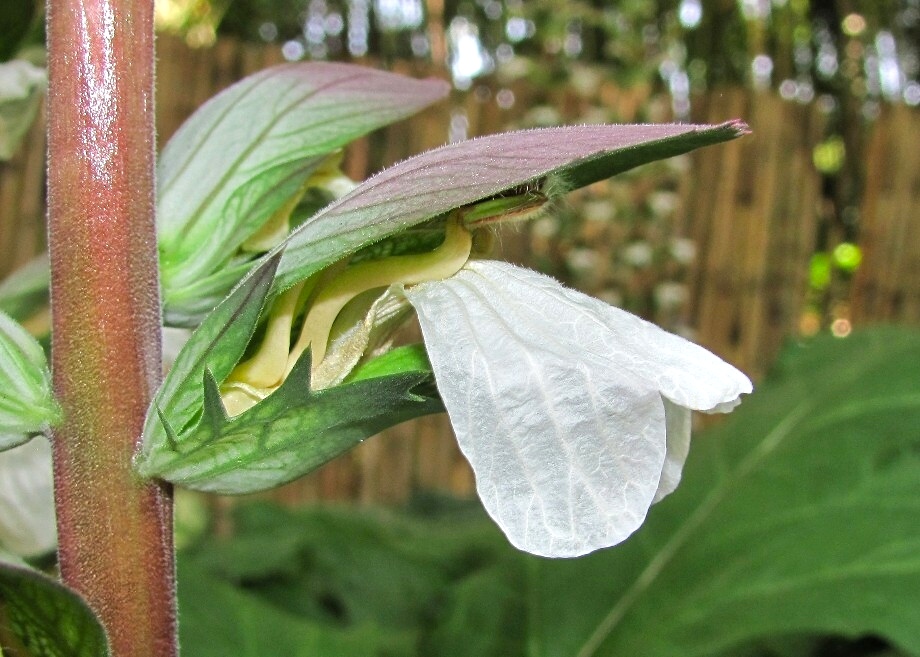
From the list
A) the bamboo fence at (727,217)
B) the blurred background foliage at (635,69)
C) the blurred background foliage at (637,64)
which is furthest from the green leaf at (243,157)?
the bamboo fence at (727,217)

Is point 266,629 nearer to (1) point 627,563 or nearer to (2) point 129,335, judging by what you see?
(1) point 627,563

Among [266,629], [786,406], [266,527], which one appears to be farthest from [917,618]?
[266,527]

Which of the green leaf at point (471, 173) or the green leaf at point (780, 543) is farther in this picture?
the green leaf at point (780, 543)

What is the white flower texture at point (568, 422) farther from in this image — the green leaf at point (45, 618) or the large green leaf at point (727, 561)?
the large green leaf at point (727, 561)

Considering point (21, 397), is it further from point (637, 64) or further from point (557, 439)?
point (637, 64)

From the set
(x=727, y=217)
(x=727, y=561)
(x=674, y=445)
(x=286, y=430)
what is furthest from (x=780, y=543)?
(x=727, y=217)

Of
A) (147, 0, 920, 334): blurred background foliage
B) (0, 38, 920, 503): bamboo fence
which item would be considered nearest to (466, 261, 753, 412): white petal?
(147, 0, 920, 334): blurred background foliage
